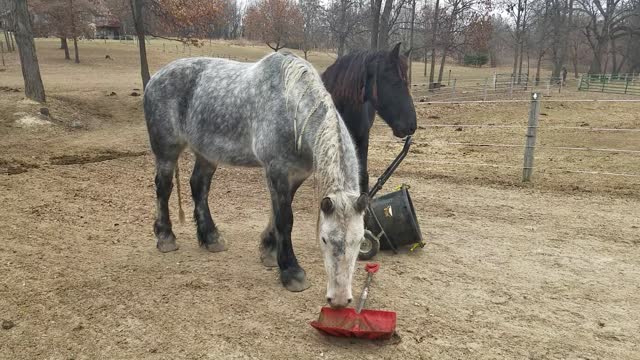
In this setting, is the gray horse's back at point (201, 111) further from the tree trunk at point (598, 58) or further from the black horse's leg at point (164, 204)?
the tree trunk at point (598, 58)

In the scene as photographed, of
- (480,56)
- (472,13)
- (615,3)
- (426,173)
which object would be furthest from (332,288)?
(480,56)

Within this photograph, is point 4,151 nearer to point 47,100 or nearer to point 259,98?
point 47,100

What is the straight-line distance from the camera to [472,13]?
2409cm

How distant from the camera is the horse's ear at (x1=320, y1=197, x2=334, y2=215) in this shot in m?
2.61

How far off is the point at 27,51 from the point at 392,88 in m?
10.8

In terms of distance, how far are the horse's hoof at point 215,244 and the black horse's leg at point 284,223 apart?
3.32 ft

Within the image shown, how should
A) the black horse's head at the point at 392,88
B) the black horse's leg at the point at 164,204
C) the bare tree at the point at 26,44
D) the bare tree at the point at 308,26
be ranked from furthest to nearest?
1. the bare tree at the point at 308,26
2. the bare tree at the point at 26,44
3. the black horse's head at the point at 392,88
4. the black horse's leg at the point at 164,204

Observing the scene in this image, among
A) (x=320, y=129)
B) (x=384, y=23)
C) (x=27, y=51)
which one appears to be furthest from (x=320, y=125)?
(x=384, y=23)

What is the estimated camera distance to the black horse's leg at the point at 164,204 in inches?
169

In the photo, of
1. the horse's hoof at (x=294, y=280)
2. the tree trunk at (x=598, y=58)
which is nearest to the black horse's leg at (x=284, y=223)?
the horse's hoof at (x=294, y=280)

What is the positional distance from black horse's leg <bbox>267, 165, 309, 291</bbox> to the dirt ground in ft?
0.46

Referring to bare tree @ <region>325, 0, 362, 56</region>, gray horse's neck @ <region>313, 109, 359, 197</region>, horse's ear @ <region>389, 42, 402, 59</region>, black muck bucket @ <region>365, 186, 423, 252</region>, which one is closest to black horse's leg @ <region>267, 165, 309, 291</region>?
gray horse's neck @ <region>313, 109, 359, 197</region>

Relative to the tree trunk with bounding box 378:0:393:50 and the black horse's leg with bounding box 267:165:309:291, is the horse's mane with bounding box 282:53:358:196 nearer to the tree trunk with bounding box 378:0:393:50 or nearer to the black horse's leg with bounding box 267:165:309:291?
the black horse's leg with bounding box 267:165:309:291

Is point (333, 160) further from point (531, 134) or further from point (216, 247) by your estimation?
point (531, 134)
